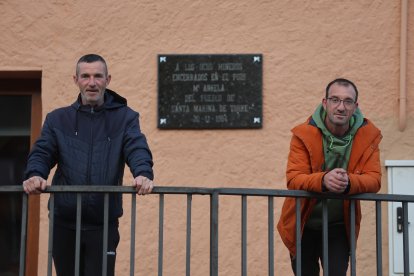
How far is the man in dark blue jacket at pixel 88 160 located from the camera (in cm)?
441

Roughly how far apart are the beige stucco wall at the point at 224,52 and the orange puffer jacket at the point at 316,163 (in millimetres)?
1942

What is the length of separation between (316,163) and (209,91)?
7.68 feet

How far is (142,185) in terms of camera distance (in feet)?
13.8

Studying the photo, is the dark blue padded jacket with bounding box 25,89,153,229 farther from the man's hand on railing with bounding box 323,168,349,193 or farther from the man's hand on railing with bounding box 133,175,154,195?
the man's hand on railing with bounding box 323,168,349,193

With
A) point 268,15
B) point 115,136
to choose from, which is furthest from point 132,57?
point 115,136

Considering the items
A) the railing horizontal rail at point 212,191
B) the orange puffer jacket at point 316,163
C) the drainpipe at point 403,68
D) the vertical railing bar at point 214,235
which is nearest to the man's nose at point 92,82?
the railing horizontal rail at point 212,191

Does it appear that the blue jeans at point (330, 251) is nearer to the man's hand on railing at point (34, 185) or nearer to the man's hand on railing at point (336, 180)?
the man's hand on railing at point (336, 180)

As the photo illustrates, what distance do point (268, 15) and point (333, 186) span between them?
2773mm

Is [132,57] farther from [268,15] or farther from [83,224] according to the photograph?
[83,224]

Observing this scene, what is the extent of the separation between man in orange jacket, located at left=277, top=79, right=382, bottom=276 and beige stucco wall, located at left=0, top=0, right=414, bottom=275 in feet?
6.16

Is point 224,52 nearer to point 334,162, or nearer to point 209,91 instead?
point 209,91

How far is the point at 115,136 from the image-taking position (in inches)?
176

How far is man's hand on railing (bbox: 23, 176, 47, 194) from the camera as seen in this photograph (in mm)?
4254

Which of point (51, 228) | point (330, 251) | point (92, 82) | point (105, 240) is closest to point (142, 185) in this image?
point (105, 240)
